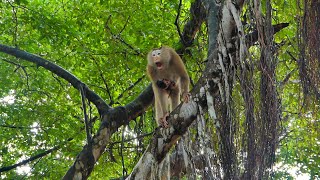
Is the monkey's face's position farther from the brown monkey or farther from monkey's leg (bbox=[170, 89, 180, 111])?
monkey's leg (bbox=[170, 89, 180, 111])

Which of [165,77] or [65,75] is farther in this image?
[65,75]

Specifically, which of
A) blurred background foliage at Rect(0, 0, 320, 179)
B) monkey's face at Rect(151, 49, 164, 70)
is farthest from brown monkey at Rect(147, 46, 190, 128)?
blurred background foliage at Rect(0, 0, 320, 179)

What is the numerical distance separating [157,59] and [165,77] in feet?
0.96

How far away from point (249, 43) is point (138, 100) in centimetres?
264

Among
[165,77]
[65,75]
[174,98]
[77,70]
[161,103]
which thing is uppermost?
[77,70]

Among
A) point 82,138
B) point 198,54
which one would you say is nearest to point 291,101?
point 198,54

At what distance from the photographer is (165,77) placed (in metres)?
5.71

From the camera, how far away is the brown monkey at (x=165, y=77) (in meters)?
5.57

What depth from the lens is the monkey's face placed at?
18.2ft

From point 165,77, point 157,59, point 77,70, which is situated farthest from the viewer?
point 77,70

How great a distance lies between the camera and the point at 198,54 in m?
6.19

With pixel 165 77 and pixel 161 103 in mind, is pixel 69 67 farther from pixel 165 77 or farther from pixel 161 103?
pixel 161 103

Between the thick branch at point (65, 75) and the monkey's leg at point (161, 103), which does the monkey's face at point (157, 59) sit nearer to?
the monkey's leg at point (161, 103)

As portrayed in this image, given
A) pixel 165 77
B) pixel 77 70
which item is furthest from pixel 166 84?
pixel 77 70
